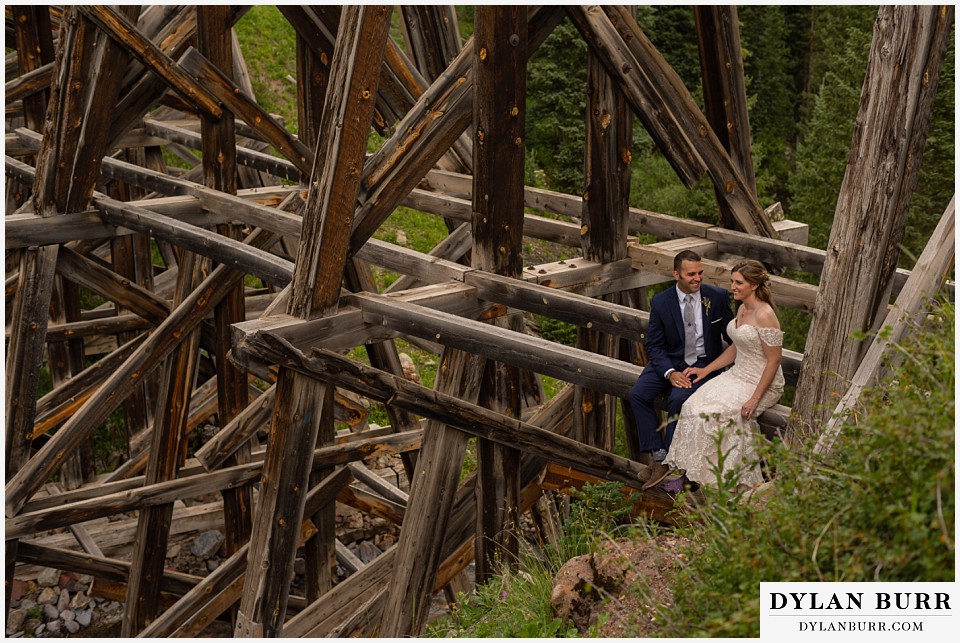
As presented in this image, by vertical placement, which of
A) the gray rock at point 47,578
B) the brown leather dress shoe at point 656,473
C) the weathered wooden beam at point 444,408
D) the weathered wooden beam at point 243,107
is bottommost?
the gray rock at point 47,578

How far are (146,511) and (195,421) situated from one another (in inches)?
103

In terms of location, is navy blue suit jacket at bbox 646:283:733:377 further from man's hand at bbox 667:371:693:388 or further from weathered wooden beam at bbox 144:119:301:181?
weathered wooden beam at bbox 144:119:301:181

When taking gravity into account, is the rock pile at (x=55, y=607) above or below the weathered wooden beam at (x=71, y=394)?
below

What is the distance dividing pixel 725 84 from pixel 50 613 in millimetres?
6890

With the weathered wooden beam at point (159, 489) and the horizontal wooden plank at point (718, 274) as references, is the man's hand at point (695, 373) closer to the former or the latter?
the horizontal wooden plank at point (718, 274)

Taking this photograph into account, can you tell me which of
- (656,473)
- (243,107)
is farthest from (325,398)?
(656,473)

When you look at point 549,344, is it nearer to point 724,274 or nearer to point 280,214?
point 724,274

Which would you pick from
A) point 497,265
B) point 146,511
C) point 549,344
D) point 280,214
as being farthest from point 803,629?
point 146,511

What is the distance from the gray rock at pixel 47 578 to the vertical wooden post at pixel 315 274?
4731mm

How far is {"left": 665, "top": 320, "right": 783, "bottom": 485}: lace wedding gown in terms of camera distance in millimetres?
4176

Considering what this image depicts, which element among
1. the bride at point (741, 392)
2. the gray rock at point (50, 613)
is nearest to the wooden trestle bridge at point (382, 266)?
the bride at point (741, 392)

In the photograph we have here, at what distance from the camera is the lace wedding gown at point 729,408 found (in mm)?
4176

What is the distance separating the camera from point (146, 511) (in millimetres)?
6523

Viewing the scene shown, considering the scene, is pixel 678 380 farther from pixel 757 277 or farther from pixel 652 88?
pixel 652 88
